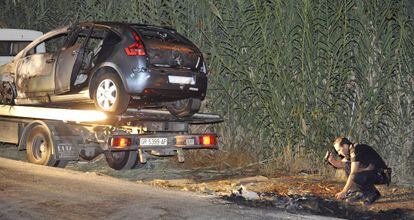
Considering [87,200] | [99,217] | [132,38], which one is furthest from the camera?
[132,38]

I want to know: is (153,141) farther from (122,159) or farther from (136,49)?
(136,49)

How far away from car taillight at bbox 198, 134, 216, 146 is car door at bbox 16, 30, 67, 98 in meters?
2.71

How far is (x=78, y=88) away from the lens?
11.3 meters

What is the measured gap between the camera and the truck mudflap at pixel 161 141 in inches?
424

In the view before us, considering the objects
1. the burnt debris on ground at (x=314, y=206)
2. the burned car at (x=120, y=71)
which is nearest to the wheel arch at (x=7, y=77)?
the burned car at (x=120, y=71)

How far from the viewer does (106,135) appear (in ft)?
36.5

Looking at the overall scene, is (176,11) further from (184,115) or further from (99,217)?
(99,217)

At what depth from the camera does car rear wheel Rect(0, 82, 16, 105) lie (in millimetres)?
12586

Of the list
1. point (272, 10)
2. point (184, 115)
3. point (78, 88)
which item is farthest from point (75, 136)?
point (272, 10)

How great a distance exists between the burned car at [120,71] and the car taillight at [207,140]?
50 cm

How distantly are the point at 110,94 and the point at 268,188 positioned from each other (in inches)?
113

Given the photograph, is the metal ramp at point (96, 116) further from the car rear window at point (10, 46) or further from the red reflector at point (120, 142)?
the car rear window at point (10, 46)

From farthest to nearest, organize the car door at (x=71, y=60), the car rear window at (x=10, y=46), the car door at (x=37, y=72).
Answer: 1. the car rear window at (x=10, y=46)
2. the car door at (x=37, y=72)
3. the car door at (x=71, y=60)

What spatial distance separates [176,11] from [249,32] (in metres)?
1.92
